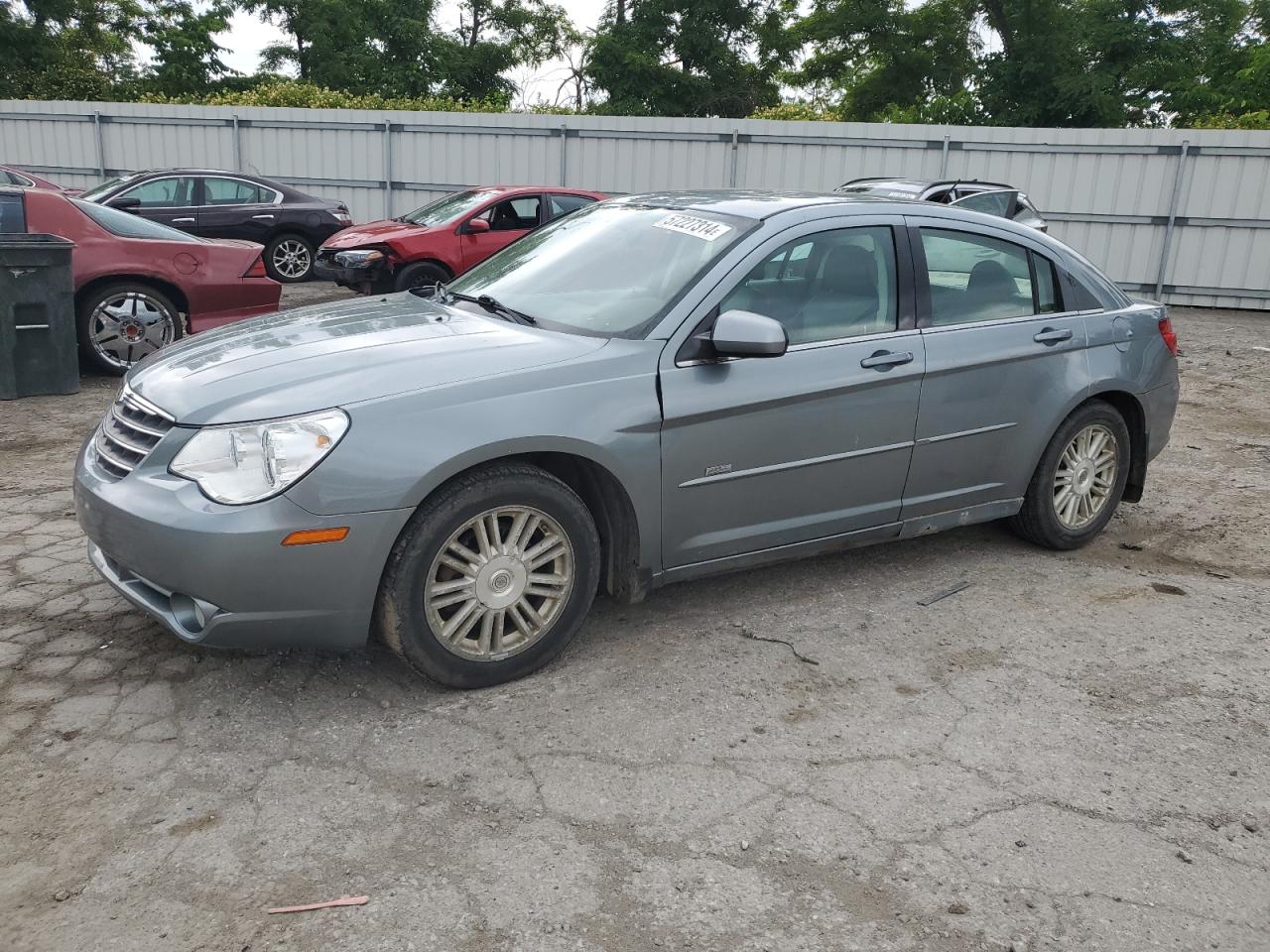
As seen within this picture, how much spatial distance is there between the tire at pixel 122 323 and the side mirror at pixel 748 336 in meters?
5.71

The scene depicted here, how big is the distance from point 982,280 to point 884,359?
77 cm

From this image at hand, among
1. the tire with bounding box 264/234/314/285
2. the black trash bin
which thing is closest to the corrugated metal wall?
the tire with bounding box 264/234/314/285

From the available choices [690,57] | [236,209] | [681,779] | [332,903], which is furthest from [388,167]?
[690,57]

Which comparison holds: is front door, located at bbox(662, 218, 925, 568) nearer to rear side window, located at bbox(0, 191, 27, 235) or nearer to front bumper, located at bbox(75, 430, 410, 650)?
front bumper, located at bbox(75, 430, 410, 650)

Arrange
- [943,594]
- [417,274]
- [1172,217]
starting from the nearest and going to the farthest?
[943,594], [417,274], [1172,217]

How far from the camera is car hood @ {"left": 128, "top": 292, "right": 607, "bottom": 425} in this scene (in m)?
3.34

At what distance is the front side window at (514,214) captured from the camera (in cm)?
1244

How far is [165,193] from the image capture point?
13.7 m

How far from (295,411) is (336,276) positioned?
359 inches

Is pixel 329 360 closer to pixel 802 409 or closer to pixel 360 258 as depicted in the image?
pixel 802 409

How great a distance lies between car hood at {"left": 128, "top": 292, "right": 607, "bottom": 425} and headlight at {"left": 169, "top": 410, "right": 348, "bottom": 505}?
40mm

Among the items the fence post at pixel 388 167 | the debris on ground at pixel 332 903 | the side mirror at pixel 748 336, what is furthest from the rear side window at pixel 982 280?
the fence post at pixel 388 167

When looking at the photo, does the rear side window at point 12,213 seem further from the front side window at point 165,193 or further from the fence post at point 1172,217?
the fence post at point 1172,217

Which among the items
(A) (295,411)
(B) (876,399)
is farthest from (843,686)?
(A) (295,411)
